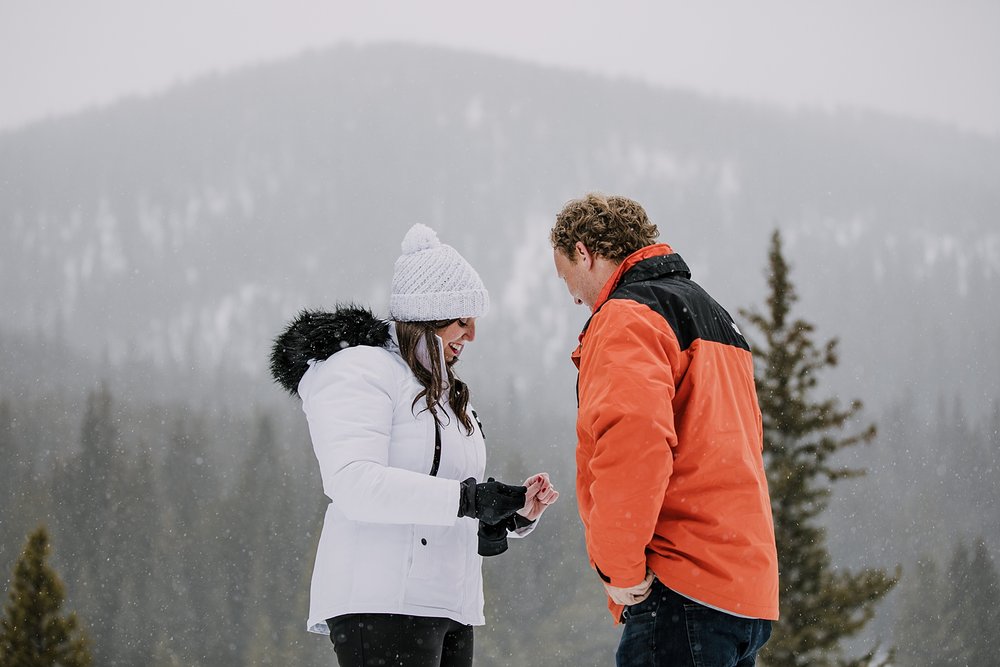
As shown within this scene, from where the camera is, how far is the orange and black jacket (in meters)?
2.21

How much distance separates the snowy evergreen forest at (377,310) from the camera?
63812mm

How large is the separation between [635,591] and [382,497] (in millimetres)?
785

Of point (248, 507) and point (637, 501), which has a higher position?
point (637, 501)

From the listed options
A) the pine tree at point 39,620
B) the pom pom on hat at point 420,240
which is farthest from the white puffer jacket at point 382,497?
the pine tree at point 39,620

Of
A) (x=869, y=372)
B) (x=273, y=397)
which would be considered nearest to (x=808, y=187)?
(x=869, y=372)

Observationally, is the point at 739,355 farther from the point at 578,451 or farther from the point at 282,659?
the point at 282,659

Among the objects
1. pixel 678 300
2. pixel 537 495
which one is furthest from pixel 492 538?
pixel 678 300

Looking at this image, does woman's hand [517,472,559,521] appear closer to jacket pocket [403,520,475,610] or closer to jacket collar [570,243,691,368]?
jacket pocket [403,520,475,610]

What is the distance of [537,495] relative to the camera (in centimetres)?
270

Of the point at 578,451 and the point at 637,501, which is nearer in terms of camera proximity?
the point at 637,501

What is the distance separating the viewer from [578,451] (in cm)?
251

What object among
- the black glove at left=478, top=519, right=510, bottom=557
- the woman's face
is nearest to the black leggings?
the black glove at left=478, top=519, right=510, bottom=557

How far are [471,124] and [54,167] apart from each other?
88976mm

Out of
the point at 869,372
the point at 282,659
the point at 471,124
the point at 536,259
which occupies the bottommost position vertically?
the point at 282,659
